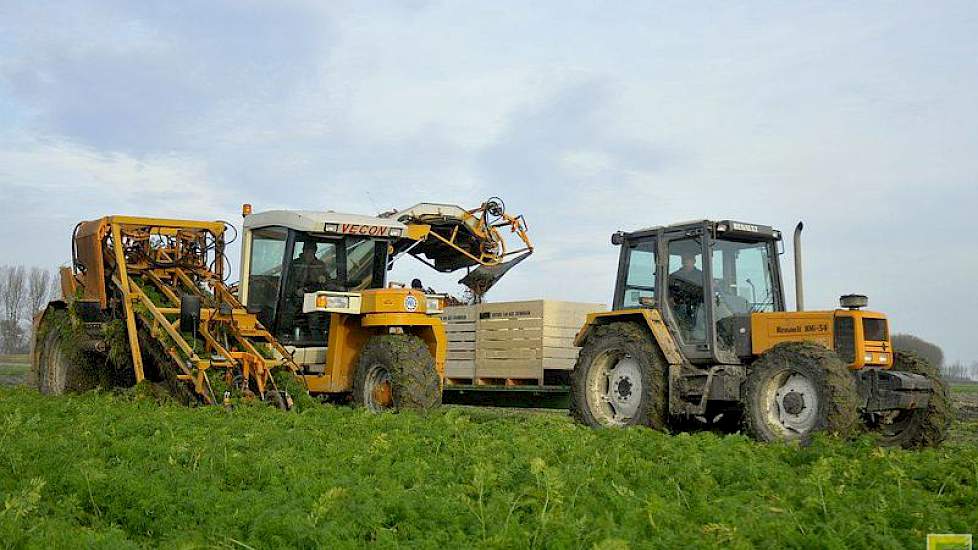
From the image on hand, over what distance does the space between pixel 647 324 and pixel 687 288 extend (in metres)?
0.57

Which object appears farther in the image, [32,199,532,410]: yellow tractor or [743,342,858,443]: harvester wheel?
[32,199,532,410]: yellow tractor

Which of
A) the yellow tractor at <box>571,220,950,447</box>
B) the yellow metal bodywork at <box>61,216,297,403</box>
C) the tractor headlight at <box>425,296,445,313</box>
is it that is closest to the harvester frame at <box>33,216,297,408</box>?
the yellow metal bodywork at <box>61,216,297,403</box>

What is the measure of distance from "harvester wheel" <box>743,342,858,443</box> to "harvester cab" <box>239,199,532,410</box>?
3.21 meters

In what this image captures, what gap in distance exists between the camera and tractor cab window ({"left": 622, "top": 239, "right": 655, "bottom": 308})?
10.6m

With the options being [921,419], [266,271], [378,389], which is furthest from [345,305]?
[921,419]

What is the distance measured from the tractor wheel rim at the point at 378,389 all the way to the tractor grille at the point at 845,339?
447 cm

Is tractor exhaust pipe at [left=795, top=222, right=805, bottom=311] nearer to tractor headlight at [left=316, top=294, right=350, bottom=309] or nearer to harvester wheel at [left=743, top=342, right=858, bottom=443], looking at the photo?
harvester wheel at [left=743, top=342, right=858, bottom=443]

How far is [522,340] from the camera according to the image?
39.5ft

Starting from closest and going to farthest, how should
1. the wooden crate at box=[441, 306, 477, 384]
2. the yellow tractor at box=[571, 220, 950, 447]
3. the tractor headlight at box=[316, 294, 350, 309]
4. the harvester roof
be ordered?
the yellow tractor at box=[571, 220, 950, 447] < the tractor headlight at box=[316, 294, 350, 309] < the harvester roof < the wooden crate at box=[441, 306, 477, 384]

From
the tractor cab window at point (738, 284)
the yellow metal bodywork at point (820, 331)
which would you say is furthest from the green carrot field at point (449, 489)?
the tractor cab window at point (738, 284)

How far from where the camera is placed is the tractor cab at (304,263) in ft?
37.2

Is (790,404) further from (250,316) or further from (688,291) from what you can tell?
(250,316)

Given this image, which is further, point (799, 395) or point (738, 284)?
point (738, 284)

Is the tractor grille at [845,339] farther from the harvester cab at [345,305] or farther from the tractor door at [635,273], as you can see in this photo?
the harvester cab at [345,305]
